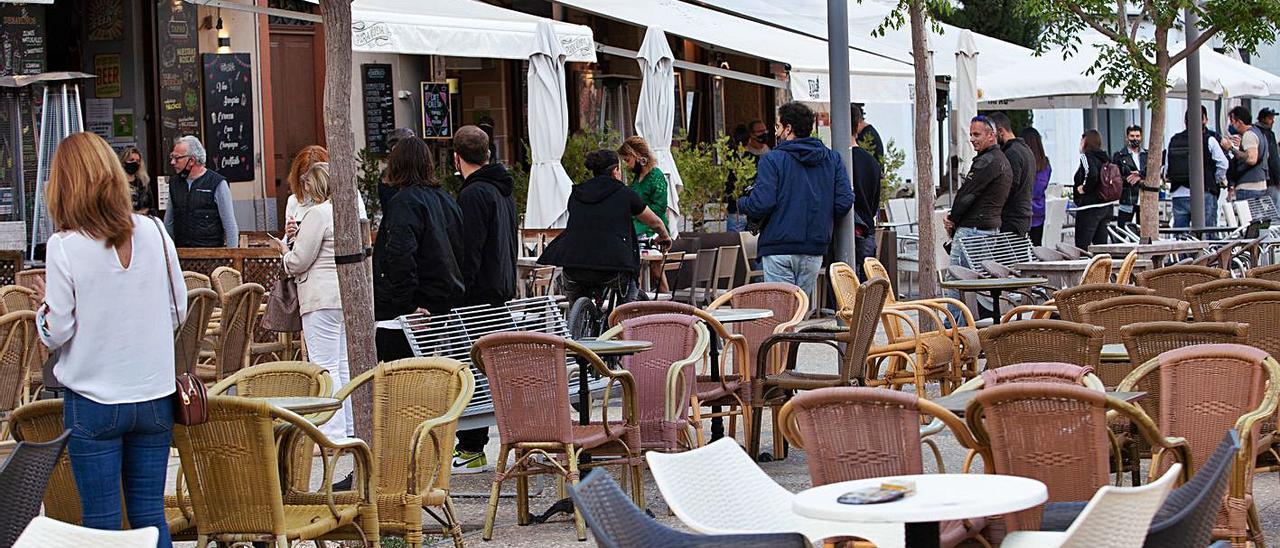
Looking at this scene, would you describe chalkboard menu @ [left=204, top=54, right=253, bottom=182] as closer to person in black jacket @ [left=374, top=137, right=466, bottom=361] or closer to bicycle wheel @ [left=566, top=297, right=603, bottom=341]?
bicycle wheel @ [left=566, top=297, right=603, bottom=341]

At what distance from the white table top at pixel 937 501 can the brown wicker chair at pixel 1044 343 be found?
245cm

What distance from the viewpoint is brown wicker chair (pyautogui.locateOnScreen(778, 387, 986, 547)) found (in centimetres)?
482

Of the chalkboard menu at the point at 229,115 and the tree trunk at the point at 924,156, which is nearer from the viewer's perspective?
the tree trunk at the point at 924,156

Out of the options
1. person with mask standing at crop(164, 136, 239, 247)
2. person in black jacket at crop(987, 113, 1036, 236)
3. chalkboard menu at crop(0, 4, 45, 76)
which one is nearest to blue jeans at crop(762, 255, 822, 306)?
person in black jacket at crop(987, 113, 1036, 236)

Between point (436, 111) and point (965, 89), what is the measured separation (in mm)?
6015

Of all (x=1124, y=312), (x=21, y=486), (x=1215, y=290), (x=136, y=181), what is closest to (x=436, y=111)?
(x=136, y=181)

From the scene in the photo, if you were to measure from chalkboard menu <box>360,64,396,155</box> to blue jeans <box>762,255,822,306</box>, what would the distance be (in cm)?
871

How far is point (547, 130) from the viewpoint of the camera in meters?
15.0

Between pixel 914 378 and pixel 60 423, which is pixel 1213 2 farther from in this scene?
pixel 60 423

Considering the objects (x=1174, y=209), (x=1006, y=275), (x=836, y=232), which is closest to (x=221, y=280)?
(x=836, y=232)

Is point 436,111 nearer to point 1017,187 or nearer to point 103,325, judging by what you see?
point 1017,187

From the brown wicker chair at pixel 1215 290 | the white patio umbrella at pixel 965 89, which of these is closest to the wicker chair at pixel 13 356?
the brown wicker chair at pixel 1215 290

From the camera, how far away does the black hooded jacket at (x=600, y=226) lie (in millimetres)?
11156

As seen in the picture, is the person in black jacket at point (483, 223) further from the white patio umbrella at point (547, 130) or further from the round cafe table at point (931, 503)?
the white patio umbrella at point (547, 130)
